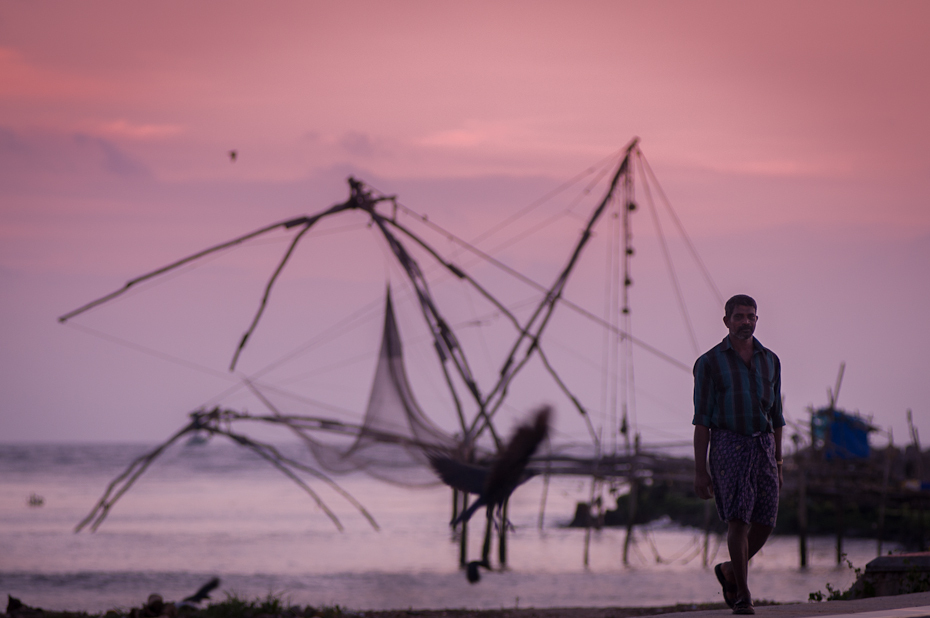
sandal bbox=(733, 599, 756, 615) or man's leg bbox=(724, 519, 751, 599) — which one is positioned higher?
man's leg bbox=(724, 519, 751, 599)

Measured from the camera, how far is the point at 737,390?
4.04m

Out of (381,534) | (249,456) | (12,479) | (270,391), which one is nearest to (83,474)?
(12,479)

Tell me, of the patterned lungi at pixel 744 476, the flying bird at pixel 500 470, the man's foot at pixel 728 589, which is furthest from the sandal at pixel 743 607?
the flying bird at pixel 500 470

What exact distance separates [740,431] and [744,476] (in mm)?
186

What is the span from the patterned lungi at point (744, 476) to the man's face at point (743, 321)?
16.2 inches

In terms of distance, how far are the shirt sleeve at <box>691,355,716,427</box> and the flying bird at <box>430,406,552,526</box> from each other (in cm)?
123

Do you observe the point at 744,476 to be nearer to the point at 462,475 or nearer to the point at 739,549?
the point at 739,549

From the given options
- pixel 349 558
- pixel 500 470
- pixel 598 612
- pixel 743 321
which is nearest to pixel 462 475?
pixel 500 470

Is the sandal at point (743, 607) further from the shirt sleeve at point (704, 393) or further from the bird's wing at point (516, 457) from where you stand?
the bird's wing at point (516, 457)

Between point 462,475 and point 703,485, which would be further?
point 462,475

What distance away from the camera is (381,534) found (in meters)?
26.9

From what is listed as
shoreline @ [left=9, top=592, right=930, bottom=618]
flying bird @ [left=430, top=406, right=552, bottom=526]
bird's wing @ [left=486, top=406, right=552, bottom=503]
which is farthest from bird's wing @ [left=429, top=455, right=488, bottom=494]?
shoreline @ [left=9, top=592, right=930, bottom=618]

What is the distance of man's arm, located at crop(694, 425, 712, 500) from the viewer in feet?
13.3

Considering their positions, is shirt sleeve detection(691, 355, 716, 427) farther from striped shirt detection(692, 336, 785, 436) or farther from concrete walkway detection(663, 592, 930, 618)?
concrete walkway detection(663, 592, 930, 618)
